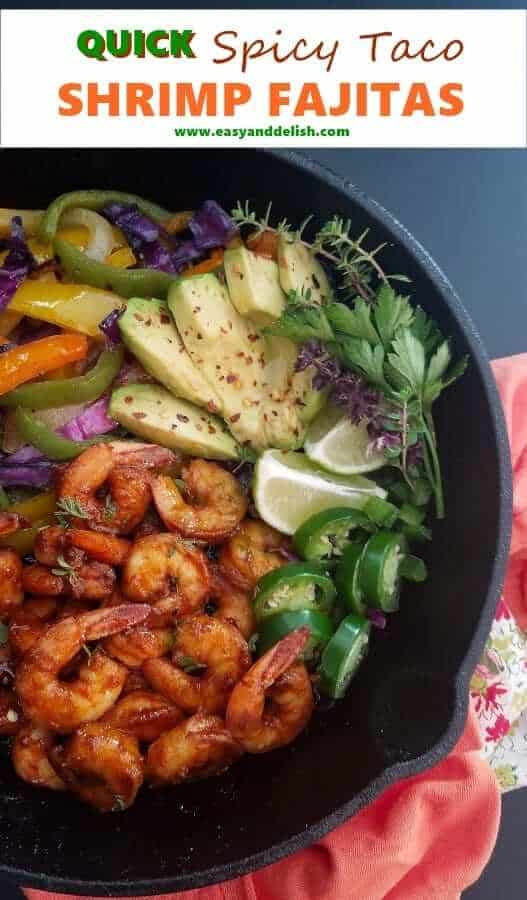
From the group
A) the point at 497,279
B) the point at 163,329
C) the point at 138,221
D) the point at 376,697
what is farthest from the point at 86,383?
the point at 497,279

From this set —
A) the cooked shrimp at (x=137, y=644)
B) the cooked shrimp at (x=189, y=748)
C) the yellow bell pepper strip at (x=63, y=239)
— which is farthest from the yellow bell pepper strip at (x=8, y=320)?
the cooked shrimp at (x=189, y=748)

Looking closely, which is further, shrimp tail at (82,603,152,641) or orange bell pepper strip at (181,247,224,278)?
orange bell pepper strip at (181,247,224,278)

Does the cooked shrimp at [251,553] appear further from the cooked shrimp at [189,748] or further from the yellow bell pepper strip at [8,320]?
the yellow bell pepper strip at [8,320]

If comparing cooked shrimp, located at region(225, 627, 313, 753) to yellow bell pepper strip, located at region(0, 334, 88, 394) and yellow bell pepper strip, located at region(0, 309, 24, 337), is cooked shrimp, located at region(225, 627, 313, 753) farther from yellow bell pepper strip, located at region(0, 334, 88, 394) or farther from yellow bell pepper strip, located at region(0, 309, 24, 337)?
yellow bell pepper strip, located at region(0, 309, 24, 337)

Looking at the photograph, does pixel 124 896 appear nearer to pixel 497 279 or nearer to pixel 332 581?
pixel 332 581

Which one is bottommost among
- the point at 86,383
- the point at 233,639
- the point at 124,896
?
the point at 124,896

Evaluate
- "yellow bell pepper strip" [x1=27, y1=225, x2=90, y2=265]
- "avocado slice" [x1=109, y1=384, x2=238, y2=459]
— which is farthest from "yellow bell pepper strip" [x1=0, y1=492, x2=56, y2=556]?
"yellow bell pepper strip" [x1=27, y1=225, x2=90, y2=265]

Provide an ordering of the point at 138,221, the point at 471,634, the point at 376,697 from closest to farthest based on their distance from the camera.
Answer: the point at 471,634 < the point at 376,697 < the point at 138,221
